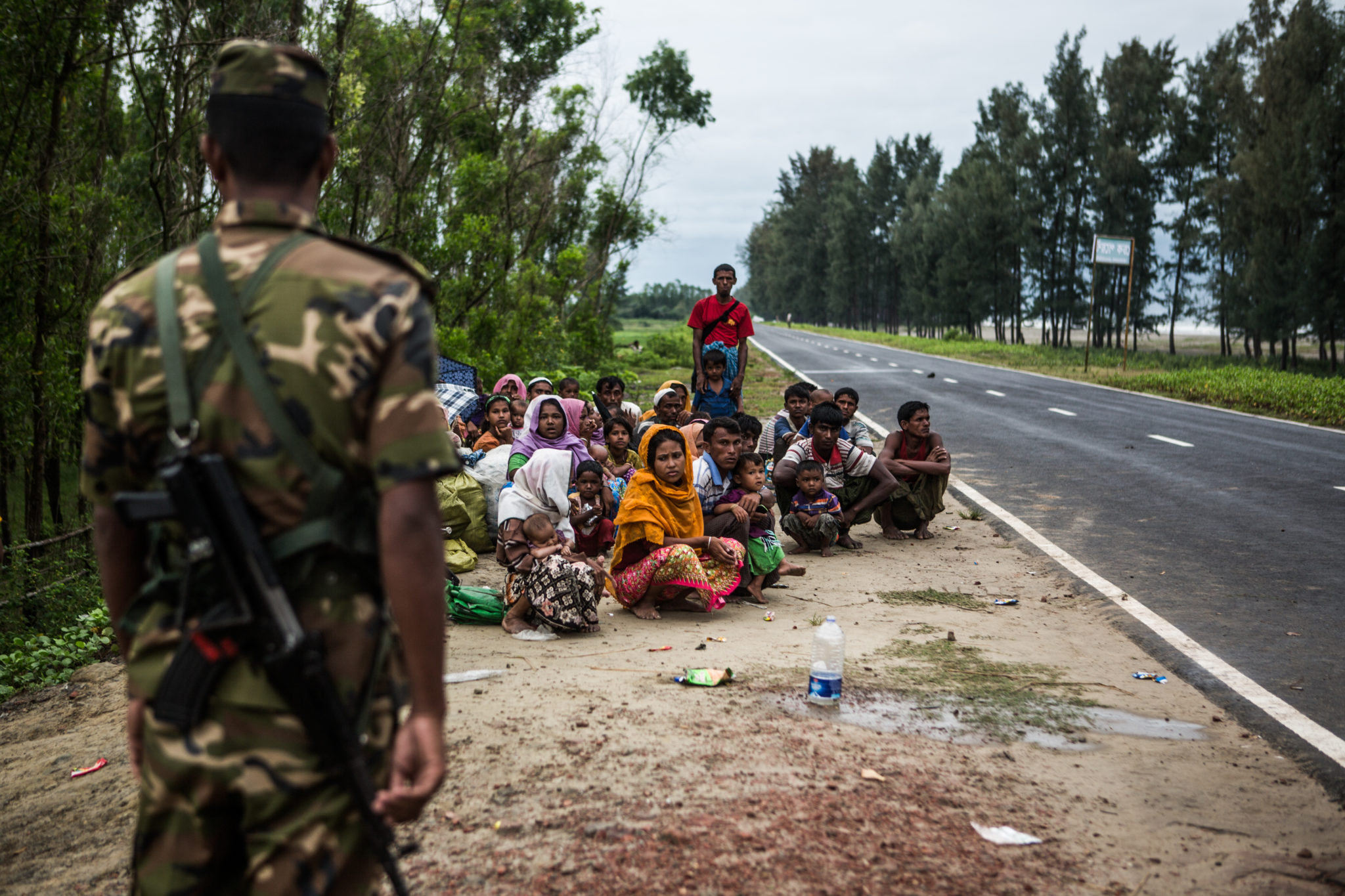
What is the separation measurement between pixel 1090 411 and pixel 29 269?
1676 cm

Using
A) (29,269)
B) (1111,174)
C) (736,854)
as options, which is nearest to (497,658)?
(736,854)

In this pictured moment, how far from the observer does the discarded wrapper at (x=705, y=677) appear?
16.6ft

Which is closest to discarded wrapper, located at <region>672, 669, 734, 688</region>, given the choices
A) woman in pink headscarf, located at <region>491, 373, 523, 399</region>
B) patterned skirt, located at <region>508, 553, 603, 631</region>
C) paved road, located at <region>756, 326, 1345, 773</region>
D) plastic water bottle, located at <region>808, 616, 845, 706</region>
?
plastic water bottle, located at <region>808, 616, 845, 706</region>

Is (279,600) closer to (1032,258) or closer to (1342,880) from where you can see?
(1342,880)

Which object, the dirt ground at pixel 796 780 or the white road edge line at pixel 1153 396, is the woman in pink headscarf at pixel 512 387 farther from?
the white road edge line at pixel 1153 396

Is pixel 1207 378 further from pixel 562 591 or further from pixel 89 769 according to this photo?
pixel 89 769

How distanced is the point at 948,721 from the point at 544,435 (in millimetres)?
4324

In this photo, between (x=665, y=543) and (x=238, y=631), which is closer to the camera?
(x=238, y=631)

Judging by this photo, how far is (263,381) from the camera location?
1671mm

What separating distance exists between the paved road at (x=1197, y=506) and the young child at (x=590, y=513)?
366cm

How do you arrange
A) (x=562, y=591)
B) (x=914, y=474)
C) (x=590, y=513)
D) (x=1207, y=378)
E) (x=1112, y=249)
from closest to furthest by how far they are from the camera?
(x=562, y=591)
(x=590, y=513)
(x=914, y=474)
(x=1207, y=378)
(x=1112, y=249)

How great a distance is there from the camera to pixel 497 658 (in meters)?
5.61

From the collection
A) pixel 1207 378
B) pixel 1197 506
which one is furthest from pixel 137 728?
pixel 1207 378

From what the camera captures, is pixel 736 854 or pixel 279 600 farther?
pixel 736 854
